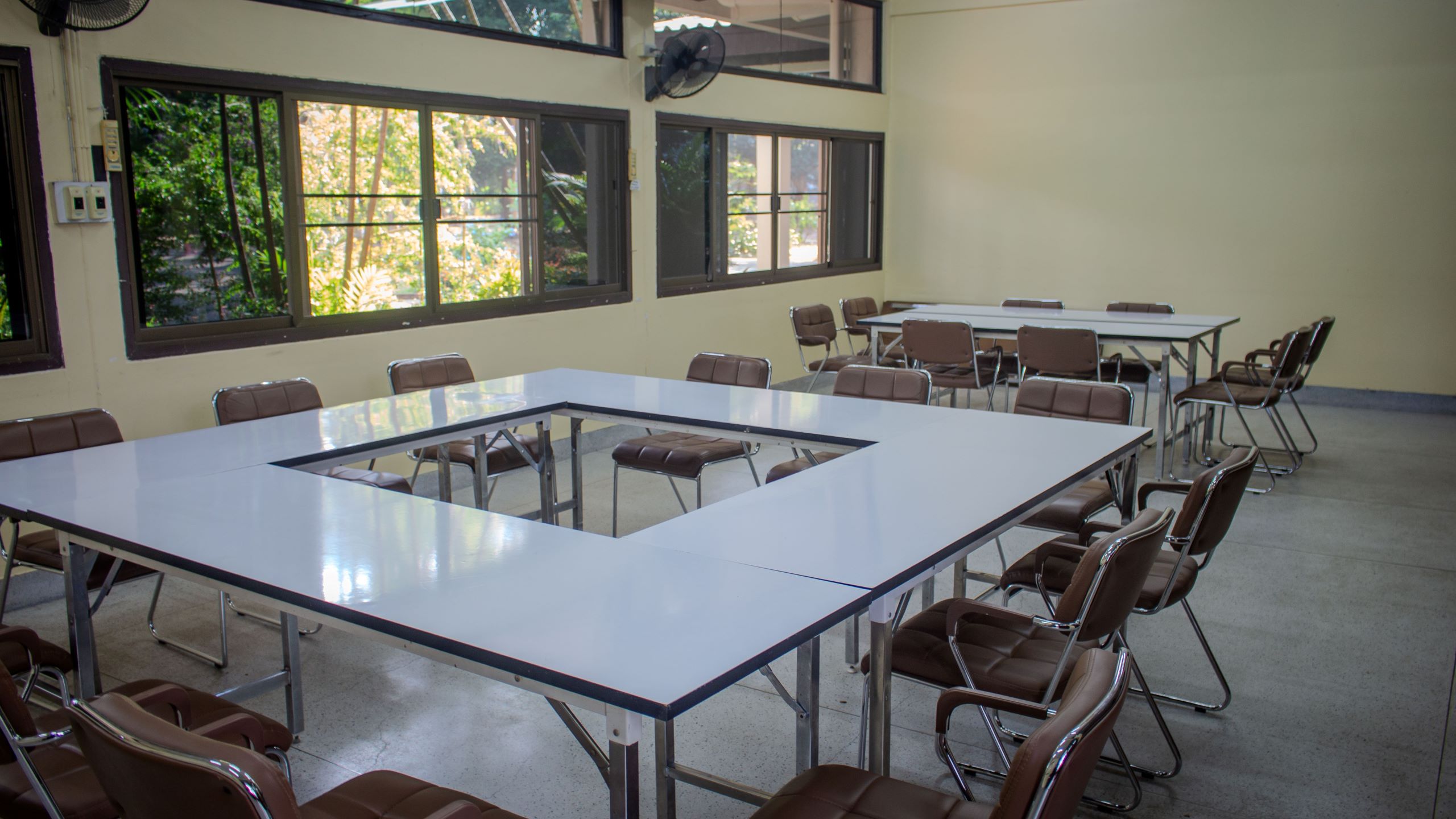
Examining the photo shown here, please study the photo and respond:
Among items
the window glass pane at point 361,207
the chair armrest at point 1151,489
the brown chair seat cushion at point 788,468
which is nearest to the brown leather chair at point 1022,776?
the chair armrest at point 1151,489

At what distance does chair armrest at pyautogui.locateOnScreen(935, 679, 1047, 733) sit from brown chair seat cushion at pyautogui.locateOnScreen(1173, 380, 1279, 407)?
430cm

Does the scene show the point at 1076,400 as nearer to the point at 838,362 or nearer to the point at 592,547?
the point at 592,547

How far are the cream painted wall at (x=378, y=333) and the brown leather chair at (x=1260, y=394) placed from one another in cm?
319

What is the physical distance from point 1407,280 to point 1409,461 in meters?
2.09

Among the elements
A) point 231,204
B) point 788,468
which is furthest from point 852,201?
point 231,204

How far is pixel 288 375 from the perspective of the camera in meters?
4.98

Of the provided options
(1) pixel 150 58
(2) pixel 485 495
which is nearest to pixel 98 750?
(2) pixel 485 495

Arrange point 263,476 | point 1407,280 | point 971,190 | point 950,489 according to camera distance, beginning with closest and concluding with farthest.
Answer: point 950,489, point 263,476, point 1407,280, point 971,190

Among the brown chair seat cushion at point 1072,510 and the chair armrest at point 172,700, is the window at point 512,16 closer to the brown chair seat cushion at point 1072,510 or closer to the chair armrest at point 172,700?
the chair armrest at point 172,700

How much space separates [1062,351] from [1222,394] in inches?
35.2

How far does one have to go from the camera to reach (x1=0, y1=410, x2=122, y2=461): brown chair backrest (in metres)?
3.37

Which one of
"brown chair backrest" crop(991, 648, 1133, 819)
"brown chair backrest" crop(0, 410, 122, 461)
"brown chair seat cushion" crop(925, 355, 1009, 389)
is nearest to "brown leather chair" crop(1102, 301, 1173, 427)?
"brown chair seat cushion" crop(925, 355, 1009, 389)

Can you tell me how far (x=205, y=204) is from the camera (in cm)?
466

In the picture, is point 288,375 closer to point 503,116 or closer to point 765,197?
point 503,116
